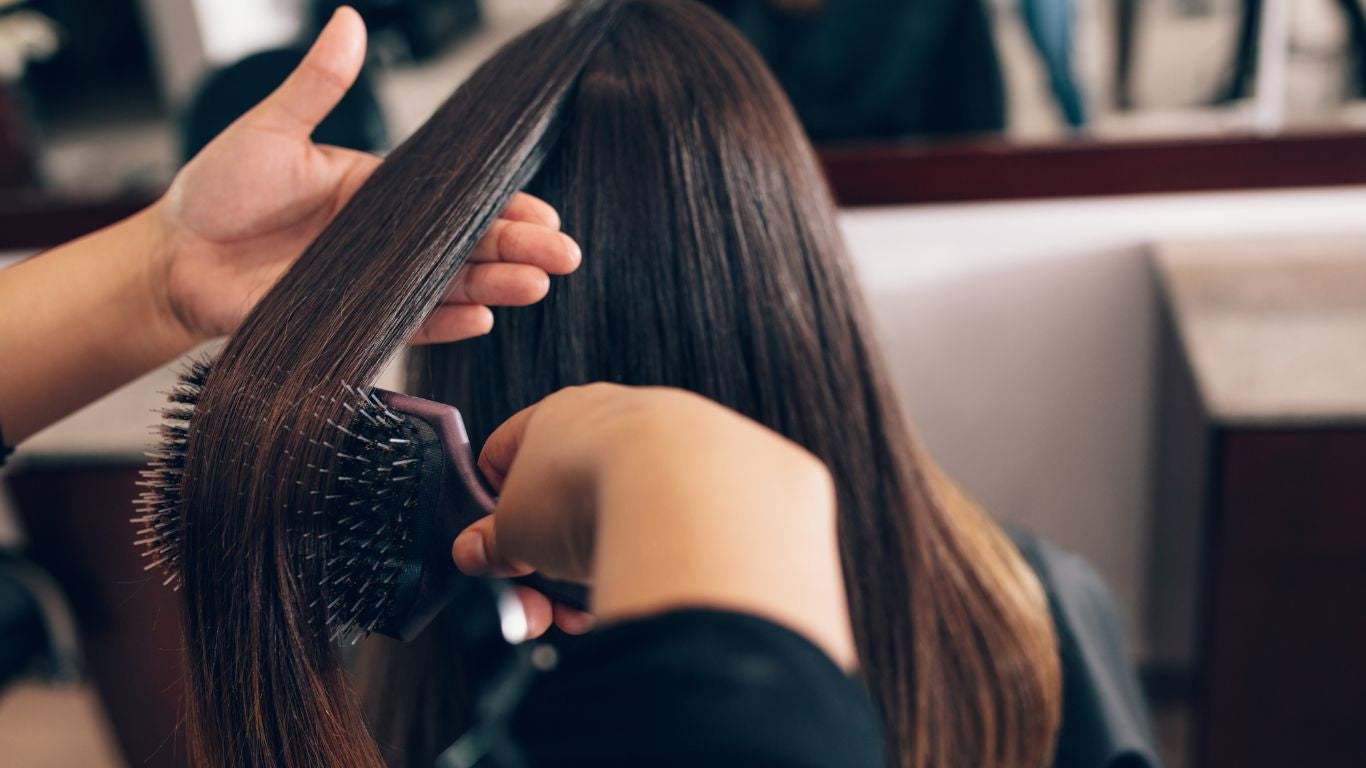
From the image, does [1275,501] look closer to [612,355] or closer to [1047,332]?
[1047,332]

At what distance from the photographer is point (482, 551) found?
0.46 meters

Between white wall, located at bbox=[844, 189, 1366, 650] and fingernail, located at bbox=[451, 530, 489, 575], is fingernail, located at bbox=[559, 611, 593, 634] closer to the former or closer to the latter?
fingernail, located at bbox=[451, 530, 489, 575]

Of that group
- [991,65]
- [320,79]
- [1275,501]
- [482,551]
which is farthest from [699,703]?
[991,65]

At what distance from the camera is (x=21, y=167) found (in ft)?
6.08

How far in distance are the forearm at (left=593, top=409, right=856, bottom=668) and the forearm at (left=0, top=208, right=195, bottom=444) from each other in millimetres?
504

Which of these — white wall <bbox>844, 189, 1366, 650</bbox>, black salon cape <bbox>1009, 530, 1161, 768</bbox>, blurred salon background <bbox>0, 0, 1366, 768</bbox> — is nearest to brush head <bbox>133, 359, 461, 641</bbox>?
black salon cape <bbox>1009, 530, 1161, 768</bbox>

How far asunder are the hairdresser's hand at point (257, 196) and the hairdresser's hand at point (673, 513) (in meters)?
0.32

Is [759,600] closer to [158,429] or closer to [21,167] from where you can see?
[158,429]

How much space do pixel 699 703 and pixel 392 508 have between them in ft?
0.73

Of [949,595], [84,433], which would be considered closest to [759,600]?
[949,595]

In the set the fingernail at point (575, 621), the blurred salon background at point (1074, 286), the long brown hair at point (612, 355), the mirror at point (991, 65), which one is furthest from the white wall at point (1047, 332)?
the fingernail at point (575, 621)

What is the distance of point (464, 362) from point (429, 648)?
22cm

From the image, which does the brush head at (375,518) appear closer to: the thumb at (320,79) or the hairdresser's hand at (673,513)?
the hairdresser's hand at (673,513)

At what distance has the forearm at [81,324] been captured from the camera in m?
0.69
